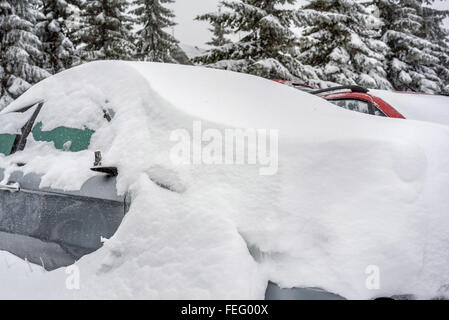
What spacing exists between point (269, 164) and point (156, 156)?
1.92ft

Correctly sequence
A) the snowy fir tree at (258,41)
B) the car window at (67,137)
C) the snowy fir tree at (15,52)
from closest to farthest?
the car window at (67,137) → the snowy fir tree at (258,41) → the snowy fir tree at (15,52)

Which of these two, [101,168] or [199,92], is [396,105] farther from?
[101,168]

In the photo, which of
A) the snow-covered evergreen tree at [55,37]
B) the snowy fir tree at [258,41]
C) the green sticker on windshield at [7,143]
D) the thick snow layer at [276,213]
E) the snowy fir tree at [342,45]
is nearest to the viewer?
the thick snow layer at [276,213]

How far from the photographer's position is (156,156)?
1797mm

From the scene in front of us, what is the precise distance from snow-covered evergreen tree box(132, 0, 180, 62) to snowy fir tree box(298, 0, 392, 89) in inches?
320

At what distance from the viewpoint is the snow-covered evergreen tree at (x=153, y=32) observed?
62.4 ft

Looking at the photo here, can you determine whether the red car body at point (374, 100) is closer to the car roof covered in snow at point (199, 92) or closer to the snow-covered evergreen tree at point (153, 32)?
the car roof covered in snow at point (199, 92)

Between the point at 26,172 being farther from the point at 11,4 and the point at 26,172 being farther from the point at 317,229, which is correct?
the point at 11,4

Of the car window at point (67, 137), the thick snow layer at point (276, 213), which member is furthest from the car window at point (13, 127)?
the thick snow layer at point (276, 213)

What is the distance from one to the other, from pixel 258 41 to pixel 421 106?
24.0 feet

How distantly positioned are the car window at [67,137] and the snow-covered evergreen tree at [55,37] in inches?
605

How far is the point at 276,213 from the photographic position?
150 cm

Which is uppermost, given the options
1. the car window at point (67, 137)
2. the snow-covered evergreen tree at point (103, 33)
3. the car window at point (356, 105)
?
the snow-covered evergreen tree at point (103, 33)

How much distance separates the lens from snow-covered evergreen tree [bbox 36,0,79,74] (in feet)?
52.7
